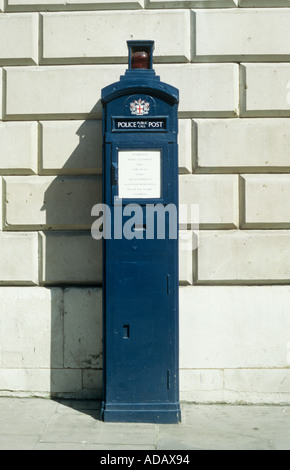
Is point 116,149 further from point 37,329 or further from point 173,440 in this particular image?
point 173,440

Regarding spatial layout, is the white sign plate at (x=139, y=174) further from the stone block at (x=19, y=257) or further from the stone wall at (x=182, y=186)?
the stone block at (x=19, y=257)

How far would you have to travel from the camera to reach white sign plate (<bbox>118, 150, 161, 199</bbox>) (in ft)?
14.7

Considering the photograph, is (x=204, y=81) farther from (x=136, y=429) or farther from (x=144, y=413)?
(x=136, y=429)

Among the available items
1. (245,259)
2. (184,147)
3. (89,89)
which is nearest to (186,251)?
(245,259)

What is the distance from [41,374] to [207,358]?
1.29m

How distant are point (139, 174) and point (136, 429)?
1704 mm

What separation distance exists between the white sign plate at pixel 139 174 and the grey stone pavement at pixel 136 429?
1.56m

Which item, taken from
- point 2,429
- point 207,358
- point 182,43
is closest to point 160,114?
point 182,43

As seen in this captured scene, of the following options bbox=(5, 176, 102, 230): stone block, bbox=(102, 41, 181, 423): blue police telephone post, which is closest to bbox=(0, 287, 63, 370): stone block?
bbox=(5, 176, 102, 230): stone block

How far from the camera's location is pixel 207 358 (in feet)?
16.8

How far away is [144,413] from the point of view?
453 centimetres

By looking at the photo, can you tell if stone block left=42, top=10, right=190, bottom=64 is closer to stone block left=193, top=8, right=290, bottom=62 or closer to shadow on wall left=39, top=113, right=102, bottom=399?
stone block left=193, top=8, right=290, bottom=62

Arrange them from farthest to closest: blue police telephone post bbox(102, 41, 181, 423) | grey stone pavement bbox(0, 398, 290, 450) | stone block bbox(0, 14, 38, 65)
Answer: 1. stone block bbox(0, 14, 38, 65)
2. blue police telephone post bbox(102, 41, 181, 423)
3. grey stone pavement bbox(0, 398, 290, 450)

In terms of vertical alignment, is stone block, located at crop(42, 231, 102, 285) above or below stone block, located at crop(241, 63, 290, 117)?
below
